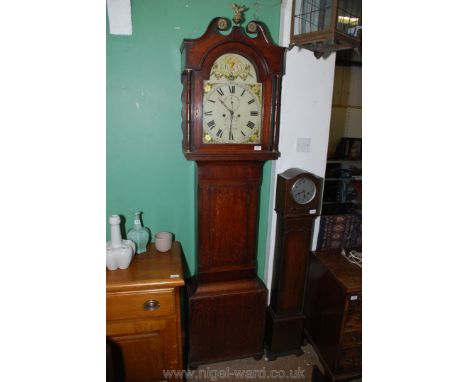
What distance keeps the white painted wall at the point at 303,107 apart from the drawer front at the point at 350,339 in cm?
70

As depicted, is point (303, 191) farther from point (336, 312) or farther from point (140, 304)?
point (140, 304)

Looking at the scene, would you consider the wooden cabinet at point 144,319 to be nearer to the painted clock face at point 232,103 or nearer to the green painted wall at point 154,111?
the green painted wall at point 154,111

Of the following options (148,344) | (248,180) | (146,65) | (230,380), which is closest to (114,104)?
(146,65)

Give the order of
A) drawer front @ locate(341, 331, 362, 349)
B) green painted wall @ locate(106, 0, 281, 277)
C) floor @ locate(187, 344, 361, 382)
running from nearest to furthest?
green painted wall @ locate(106, 0, 281, 277) < drawer front @ locate(341, 331, 362, 349) < floor @ locate(187, 344, 361, 382)

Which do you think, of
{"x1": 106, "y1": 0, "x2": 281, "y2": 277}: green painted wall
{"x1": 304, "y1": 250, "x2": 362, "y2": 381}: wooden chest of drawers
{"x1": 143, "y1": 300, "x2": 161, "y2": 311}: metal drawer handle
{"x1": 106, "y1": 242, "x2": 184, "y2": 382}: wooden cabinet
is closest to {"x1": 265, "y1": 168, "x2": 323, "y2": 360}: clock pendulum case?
{"x1": 304, "y1": 250, "x2": 362, "y2": 381}: wooden chest of drawers

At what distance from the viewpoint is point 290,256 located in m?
1.74

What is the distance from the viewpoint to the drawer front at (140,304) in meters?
1.39

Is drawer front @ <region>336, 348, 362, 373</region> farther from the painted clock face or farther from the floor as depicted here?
the painted clock face

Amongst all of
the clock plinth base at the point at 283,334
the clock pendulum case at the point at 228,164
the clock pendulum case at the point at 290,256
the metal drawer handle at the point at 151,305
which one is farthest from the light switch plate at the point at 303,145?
the metal drawer handle at the point at 151,305

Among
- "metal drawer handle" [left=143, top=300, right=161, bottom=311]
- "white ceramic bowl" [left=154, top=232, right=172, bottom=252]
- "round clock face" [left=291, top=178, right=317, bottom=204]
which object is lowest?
"metal drawer handle" [left=143, top=300, right=161, bottom=311]

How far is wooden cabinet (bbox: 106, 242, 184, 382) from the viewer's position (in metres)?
1.40

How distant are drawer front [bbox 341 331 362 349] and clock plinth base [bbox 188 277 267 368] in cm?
47

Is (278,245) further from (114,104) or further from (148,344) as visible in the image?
(114,104)

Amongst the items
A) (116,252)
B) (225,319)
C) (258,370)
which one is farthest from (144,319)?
(258,370)
